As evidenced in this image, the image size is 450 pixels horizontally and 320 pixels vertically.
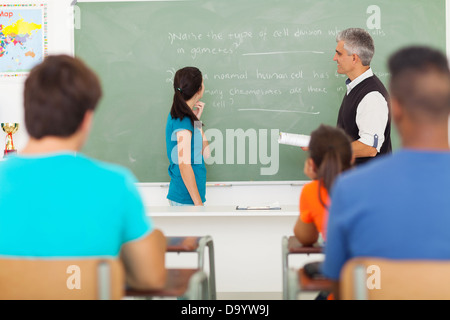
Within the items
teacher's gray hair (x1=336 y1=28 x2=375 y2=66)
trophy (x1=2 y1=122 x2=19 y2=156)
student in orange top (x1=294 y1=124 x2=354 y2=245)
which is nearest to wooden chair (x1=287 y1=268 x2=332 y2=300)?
student in orange top (x1=294 y1=124 x2=354 y2=245)

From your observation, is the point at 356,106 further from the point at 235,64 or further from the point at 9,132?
the point at 9,132

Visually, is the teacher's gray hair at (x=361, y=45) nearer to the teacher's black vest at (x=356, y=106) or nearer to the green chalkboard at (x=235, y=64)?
the teacher's black vest at (x=356, y=106)

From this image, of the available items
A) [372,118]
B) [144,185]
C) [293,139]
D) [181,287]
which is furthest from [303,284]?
[144,185]

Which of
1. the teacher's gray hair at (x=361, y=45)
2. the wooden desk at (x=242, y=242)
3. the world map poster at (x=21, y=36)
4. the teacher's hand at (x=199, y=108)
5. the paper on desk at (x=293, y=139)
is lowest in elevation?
the wooden desk at (x=242, y=242)

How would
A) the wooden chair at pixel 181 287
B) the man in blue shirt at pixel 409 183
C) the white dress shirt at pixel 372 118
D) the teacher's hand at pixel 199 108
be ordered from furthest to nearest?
the teacher's hand at pixel 199 108
the white dress shirt at pixel 372 118
the wooden chair at pixel 181 287
the man in blue shirt at pixel 409 183

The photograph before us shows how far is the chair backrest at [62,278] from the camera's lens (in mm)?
1227

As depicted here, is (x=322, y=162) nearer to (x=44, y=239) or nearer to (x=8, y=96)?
(x=44, y=239)

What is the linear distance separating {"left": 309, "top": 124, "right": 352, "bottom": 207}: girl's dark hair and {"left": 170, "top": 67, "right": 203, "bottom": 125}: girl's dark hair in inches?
52.4

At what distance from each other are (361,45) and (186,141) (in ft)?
4.26

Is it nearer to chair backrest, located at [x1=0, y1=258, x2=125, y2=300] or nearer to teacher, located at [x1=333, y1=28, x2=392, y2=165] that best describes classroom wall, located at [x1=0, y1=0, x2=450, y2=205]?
teacher, located at [x1=333, y1=28, x2=392, y2=165]

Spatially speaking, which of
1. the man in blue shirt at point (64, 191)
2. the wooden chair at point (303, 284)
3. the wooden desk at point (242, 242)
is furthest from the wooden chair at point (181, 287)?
the wooden desk at point (242, 242)

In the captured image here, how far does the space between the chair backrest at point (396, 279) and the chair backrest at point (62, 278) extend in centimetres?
56

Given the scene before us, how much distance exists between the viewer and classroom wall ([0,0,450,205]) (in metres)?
3.89
